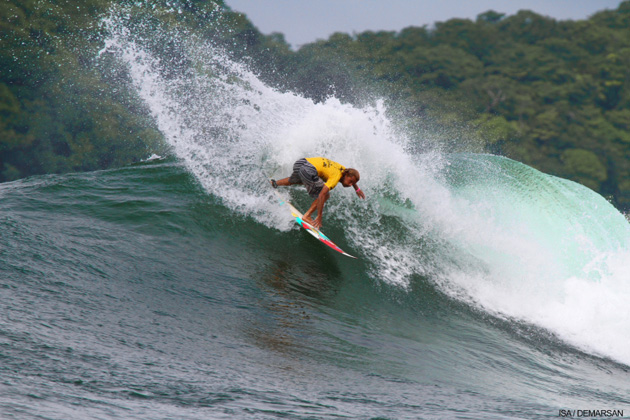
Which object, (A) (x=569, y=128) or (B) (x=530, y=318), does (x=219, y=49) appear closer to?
(A) (x=569, y=128)

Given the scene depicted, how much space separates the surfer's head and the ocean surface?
1016mm

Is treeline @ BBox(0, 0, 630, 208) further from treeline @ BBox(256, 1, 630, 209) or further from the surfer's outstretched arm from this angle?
the surfer's outstretched arm

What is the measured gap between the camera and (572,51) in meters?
56.8

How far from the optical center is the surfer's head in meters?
8.64

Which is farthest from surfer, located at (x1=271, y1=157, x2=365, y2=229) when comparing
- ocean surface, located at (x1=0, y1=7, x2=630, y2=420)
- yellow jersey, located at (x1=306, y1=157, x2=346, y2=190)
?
ocean surface, located at (x1=0, y1=7, x2=630, y2=420)

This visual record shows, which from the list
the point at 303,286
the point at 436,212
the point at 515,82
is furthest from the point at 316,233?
the point at 515,82

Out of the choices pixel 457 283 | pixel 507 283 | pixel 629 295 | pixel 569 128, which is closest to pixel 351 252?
pixel 457 283

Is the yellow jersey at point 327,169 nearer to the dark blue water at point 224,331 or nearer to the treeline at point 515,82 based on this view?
the dark blue water at point 224,331

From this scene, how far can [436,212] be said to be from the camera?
33.3ft

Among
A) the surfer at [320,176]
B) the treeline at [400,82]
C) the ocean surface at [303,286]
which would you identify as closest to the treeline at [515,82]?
the treeline at [400,82]

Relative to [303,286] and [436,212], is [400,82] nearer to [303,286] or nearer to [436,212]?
[436,212]

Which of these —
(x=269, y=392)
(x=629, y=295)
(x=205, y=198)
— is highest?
(x=629, y=295)

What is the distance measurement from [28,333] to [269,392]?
7.31ft

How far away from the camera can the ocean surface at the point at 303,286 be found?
16.6 ft
